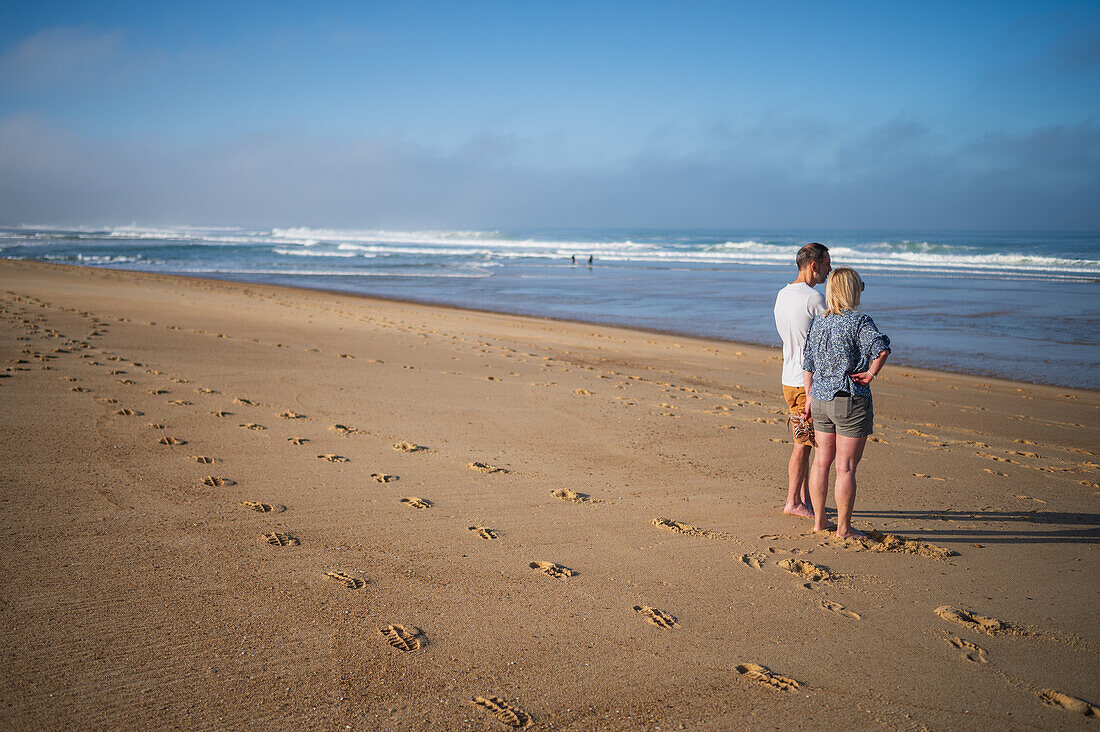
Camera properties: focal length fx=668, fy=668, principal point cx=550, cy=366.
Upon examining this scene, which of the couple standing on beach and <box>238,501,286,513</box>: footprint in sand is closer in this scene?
the couple standing on beach

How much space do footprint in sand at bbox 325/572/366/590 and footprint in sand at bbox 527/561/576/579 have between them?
920mm

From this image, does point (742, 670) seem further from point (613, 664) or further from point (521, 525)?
point (521, 525)

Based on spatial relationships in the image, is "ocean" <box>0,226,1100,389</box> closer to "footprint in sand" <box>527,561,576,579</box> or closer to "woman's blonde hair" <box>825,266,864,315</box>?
"woman's blonde hair" <box>825,266,864,315</box>

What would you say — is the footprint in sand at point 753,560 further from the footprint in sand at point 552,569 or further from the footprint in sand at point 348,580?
the footprint in sand at point 348,580

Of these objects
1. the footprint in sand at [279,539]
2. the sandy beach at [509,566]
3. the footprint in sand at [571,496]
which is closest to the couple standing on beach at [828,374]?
the sandy beach at [509,566]

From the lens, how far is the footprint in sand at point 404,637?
2.90 meters

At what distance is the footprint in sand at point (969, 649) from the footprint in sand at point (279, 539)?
3.41 metres

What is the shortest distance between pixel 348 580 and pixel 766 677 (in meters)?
2.05

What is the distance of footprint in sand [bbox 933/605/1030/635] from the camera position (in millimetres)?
3227

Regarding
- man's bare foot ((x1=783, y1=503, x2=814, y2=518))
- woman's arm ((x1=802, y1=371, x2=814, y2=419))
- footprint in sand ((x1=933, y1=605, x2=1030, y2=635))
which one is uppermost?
woman's arm ((x1=802, y1=371, x2=814, y2=419))

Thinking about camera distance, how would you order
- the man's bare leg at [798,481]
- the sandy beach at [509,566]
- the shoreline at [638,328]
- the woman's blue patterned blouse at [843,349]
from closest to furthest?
1. the sandy beach at [509,566]
2. the woman's blue patterned blouse at [843,349]
3. the man's bare leg at [798,481]
4. the shoreline at [638,328]

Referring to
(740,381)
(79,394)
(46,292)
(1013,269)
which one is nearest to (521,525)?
(79,394)

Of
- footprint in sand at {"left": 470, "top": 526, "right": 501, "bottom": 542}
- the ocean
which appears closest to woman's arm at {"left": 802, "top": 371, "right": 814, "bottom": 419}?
Result: footprint in sand at {"left": 470, "top": 526, "right": 501, "bottom": 542}

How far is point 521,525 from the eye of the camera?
4.29 m
